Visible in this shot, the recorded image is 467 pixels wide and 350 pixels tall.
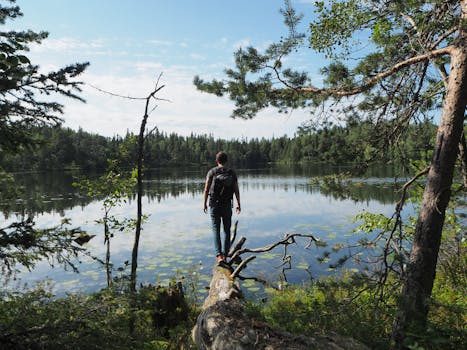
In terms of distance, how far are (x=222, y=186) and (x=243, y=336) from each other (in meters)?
3.04

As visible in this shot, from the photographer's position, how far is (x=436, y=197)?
10.9ft

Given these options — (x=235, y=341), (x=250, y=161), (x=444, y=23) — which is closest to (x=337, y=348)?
(x=235, y=341)

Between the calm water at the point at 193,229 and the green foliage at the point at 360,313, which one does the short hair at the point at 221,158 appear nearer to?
the calm water at the point at 193,229

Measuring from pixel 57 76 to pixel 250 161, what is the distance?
129 meters

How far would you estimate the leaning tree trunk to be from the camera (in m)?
3.28

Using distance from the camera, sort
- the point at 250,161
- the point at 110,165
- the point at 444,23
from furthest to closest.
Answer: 1. the point at 250,161
2. the point at 110,165
3. the point at 444,23

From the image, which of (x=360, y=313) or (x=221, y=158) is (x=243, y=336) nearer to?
(x=360, y=313)

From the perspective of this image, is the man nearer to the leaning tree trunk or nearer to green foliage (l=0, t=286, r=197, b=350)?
green foliage (l=0, t=286, r=197, b=350)

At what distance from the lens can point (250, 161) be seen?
132 meters

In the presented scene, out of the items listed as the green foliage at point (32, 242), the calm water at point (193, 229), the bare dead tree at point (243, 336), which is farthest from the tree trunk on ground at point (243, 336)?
the green foliage at point (32, 242)

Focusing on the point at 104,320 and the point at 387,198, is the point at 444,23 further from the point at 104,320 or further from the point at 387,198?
the point at 387,198

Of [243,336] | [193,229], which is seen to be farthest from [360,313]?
[193,229]

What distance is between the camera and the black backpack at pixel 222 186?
6.07 meters

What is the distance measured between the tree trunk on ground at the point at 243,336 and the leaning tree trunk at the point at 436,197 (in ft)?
2.31
